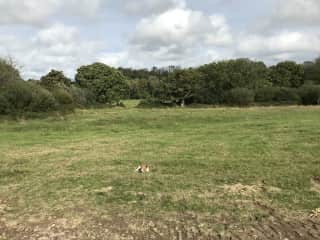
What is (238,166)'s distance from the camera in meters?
9.72

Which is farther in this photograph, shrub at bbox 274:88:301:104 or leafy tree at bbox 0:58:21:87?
shrub at bbox 274:88:301:104

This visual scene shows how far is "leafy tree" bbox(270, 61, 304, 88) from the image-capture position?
240 feet

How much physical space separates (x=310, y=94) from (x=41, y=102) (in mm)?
41666

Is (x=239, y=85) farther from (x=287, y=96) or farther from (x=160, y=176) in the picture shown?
(x=160, y=176)

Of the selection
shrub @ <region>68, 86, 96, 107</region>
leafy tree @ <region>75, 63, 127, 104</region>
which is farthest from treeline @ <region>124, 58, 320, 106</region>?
shrub @ <region>68, 86, 96, 107</region>

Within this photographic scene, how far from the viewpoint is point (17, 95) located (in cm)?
3161

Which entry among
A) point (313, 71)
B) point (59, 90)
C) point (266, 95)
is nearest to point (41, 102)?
point (59, 90)

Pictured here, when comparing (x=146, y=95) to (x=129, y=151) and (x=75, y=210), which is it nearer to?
(x=129, y=151)

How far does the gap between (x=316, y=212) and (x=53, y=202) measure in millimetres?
4334

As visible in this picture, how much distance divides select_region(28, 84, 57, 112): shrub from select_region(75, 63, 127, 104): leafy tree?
123ft

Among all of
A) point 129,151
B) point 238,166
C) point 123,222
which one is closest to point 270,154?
point 238,166

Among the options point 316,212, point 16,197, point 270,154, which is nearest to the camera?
point 316,212

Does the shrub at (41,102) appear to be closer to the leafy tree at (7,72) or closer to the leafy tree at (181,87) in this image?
the leafy tree at (7,72)

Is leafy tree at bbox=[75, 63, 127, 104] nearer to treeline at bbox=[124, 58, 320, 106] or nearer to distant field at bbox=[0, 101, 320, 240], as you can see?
treeline at bbox=[124, 58, 320, 106]
